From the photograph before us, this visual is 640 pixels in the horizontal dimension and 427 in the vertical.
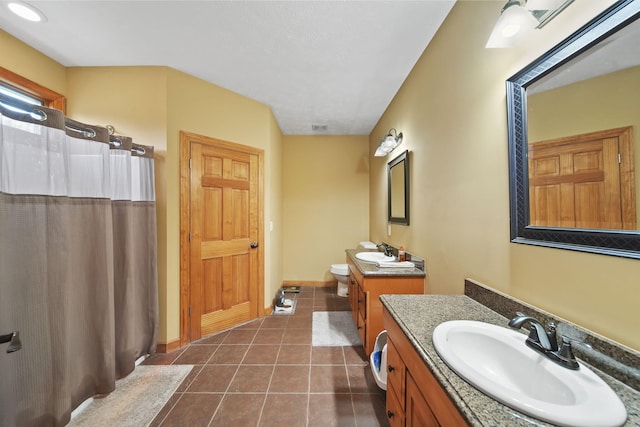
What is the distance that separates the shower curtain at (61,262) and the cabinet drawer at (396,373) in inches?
74.9

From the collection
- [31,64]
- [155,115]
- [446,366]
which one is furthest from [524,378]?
[31,64]

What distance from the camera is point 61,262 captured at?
1.33m

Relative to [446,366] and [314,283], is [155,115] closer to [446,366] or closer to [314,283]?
[446,366]

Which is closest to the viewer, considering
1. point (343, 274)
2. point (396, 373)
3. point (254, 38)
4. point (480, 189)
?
point (396, 373)

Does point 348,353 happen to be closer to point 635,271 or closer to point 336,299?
point 336,299

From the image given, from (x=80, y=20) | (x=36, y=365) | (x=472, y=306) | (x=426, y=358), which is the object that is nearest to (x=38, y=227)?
(x=36, y=365)

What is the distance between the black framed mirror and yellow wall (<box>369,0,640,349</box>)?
117 mm

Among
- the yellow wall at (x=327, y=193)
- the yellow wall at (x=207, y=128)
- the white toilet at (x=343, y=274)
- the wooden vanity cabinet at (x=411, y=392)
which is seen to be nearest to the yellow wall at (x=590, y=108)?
the wooden vanity cabinet at (x=411, y=392)

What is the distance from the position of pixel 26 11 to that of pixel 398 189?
127 inches

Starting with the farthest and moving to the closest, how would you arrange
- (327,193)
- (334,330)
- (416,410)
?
(327,193) < (334,330) < (416,410)

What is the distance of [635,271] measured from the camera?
0.67 metres

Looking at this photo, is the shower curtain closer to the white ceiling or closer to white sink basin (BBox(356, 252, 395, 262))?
the white ceiling

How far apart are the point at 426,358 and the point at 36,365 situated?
2.02 m

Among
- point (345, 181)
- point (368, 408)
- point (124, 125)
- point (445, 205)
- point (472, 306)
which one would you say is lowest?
point (368, 408)
